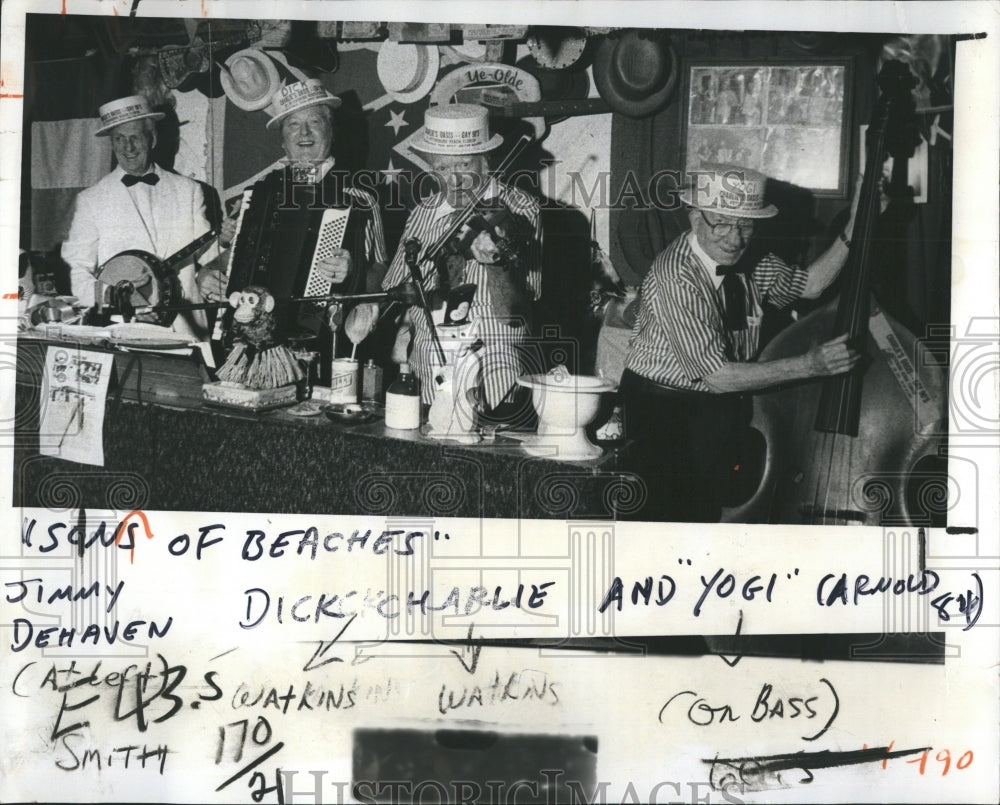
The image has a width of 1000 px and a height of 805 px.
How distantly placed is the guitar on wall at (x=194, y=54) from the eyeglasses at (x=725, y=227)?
1661mm

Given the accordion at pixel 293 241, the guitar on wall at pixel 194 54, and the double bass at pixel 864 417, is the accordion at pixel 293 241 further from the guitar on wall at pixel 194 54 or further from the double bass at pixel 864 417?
the double bass at pixel 864 417

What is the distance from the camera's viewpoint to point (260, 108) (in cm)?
268

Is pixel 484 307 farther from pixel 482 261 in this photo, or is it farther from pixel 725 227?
pixel 725 227

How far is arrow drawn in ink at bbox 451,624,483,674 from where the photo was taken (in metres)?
2.67

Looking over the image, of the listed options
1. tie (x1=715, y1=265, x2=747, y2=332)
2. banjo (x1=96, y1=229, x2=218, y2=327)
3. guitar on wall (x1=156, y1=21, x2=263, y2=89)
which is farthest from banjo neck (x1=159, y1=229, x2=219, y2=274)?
tie (x1=715, y1=265, x2=747, y2=332)

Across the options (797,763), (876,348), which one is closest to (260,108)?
(876,348)

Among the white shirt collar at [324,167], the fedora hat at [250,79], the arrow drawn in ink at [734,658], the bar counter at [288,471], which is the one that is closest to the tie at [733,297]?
the bar counter at [288,471]

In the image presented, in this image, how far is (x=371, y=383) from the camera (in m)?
2.70

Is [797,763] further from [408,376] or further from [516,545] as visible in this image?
[408,376]

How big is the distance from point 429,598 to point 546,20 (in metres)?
2.01

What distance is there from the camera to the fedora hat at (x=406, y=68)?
8.77ft

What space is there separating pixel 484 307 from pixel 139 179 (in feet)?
4.15

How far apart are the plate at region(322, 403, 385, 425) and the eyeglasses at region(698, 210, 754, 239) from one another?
1.28 m

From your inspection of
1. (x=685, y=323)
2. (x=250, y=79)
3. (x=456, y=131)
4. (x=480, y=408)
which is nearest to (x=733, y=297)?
(x=685, y=323)
